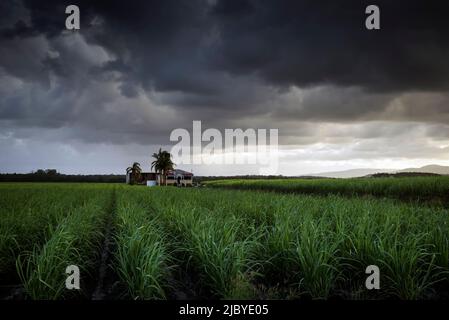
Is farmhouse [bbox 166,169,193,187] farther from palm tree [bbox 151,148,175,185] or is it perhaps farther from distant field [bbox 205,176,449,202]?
distant field [bbox 205,176,449,202]

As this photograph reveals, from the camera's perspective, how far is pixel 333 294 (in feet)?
14.3

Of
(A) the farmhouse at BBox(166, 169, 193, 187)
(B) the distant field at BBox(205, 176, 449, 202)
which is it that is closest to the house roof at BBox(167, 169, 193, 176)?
(A) the farmhouse at BBox(166, 169, 193, 187)

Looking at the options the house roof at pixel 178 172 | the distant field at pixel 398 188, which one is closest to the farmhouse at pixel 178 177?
the house roof at pixel 178 172

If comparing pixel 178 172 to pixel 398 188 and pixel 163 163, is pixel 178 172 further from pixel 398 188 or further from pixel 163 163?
pixel 398 188

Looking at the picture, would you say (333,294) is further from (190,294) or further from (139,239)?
(139,239)

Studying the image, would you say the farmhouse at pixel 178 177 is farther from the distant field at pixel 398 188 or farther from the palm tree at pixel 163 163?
the distant field at pixel 398 188

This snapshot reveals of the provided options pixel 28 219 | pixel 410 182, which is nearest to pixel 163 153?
pixel 410 182

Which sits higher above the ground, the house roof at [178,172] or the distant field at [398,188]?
the house roof at [178,172]

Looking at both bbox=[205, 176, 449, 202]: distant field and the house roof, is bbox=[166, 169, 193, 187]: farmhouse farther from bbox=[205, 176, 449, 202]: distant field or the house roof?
bbox=[205, 176, 449, 202]: distant field

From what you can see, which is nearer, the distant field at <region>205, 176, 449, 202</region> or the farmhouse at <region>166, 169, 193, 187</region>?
the distant field at <region>205, 176, 449, 202</region>

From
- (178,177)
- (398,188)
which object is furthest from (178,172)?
(398,188)

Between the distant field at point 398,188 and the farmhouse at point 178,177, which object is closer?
the distant field at point 398,188

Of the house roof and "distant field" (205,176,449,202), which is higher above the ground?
the house roof
